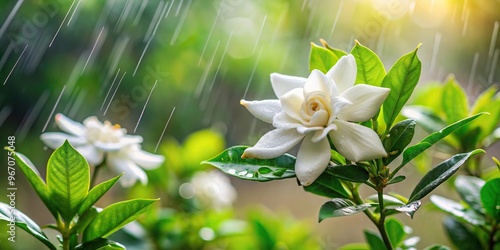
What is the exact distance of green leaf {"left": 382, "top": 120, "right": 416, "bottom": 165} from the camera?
0.51m

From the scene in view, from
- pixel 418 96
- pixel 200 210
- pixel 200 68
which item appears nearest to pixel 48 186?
pixel 418 96

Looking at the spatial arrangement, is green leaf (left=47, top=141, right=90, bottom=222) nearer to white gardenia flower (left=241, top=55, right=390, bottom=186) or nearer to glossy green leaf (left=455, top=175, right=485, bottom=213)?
white gardenia flower (left=241, top=55, right=390, bottom=186)

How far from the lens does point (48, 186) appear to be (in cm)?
56

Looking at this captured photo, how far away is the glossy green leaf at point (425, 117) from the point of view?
2.65 feet

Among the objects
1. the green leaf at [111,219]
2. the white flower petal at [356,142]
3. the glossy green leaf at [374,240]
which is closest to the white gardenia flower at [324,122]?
the white flower petal at [356,142]

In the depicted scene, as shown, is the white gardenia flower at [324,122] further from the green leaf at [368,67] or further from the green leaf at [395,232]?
the green leaf at [395,232]

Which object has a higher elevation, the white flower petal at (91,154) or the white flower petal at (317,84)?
the white flower petal at (317,84)

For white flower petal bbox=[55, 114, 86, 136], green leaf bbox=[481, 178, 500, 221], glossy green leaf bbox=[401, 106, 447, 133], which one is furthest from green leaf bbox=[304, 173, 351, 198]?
white flower petal bbox=[55, 114, 86, 136]

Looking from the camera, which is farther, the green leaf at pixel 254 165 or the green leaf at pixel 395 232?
the green leaf at pixel 395 232

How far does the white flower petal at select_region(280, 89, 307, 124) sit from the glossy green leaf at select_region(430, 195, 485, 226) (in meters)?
0.30

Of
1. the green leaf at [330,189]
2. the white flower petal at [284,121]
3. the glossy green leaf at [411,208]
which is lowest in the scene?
the green leaf at [330,189]

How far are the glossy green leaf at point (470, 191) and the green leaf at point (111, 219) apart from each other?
0.42 meters

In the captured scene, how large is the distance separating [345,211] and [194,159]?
3.00 ft

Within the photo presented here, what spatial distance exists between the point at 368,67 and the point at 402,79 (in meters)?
0.04
